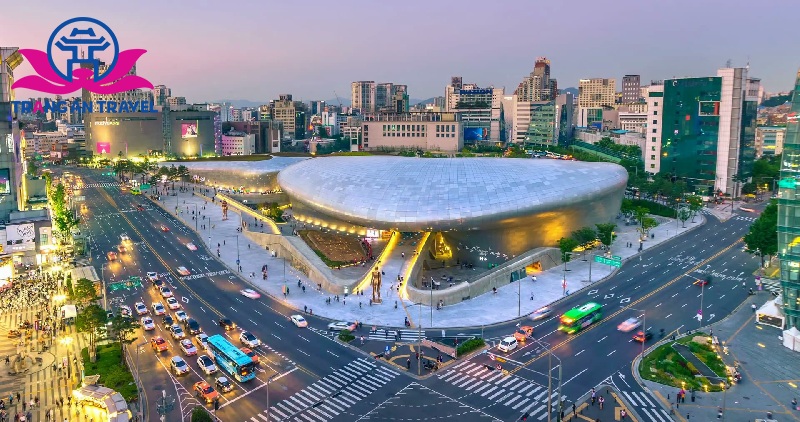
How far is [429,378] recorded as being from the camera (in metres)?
48.8

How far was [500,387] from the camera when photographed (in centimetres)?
4728

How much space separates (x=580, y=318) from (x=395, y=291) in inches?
861

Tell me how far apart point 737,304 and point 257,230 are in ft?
240

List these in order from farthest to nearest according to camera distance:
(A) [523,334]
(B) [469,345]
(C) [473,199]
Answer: (C) [473,199]
(A) [523,334]
(B) [469,345]

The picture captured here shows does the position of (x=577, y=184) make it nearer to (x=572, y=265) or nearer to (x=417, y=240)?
(x=572, y=265)

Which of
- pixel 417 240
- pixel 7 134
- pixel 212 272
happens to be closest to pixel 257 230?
pixel 212 272

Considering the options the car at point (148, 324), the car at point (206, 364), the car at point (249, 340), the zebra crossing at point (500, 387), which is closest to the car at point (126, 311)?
the car at point (148, 324)

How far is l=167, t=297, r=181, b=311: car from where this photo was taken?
6613 cm

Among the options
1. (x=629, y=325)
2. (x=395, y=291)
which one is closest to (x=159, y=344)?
(x=395, y=291)

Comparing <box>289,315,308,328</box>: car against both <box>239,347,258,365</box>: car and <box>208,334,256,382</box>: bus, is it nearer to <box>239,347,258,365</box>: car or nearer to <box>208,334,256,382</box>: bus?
<box>239,347,258,365</box>: car

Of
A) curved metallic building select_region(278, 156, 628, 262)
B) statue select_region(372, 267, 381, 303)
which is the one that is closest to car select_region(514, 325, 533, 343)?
statue select_region(372, 267, 381, 303)

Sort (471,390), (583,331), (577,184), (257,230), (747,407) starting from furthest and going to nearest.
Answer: (257,230) < (577,184) < (583,331) < (471,390) < (747,407)

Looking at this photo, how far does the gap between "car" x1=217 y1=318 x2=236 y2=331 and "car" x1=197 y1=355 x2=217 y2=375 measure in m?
8.89

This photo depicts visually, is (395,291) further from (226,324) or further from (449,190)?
(226,324)
